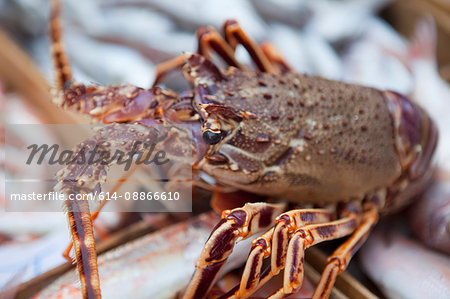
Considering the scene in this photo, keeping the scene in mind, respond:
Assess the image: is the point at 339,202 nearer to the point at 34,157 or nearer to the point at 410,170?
the point at 410,170

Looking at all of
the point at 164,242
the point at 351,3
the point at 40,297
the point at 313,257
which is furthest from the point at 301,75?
the point at 351,3

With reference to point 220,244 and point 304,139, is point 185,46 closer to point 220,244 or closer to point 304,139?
point 304,139

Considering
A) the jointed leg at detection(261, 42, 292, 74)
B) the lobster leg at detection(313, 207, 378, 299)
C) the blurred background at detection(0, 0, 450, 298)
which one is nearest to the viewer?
the lobster leg at detection(313, 207, 378, 299)

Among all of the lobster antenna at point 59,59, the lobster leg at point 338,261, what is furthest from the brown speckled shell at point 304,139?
the lobster antenna at point 59,59

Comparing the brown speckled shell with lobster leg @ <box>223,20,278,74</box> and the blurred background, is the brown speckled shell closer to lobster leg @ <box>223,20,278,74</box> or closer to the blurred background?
lobster leg @ <box>223,20,278,74</box>

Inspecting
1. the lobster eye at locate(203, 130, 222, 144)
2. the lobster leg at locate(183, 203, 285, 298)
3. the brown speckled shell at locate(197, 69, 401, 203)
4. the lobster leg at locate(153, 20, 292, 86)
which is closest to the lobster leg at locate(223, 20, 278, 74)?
the lobster leg at locate(153, 20, 292, 86)

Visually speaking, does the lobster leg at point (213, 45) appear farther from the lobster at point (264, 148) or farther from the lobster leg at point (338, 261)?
the lobster leg at point (338, 261)

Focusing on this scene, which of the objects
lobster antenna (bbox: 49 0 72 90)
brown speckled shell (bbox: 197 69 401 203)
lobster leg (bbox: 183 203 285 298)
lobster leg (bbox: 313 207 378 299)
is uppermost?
lobster antenna (bbox: 49 0 72 90)

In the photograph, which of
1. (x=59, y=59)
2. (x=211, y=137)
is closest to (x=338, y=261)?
(x=211, y=137)
